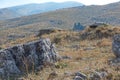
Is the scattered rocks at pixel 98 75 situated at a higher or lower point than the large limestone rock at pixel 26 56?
higher

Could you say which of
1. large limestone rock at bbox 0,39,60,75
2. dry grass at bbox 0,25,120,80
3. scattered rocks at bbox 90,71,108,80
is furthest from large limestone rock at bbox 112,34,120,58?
scattered rocks at bbox 90,71,108,80

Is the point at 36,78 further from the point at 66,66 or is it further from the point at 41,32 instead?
the point at 41,32

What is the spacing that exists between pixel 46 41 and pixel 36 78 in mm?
4131

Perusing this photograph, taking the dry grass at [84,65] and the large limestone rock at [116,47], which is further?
the large limestone rock at [116,47]

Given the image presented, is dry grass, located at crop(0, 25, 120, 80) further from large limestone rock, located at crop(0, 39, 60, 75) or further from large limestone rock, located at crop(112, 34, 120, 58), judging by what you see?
large limestone rock, located at crop(0, 39, 60, 75)

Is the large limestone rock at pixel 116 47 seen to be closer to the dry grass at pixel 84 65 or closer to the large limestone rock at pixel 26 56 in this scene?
the dry grass at pixel 84 65

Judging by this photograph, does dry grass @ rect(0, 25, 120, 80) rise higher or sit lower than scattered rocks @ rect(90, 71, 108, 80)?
lower

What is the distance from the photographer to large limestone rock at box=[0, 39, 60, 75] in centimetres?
1526

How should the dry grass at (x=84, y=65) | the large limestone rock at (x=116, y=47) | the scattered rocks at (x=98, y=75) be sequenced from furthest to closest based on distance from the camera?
the large limestone rock at (x=116, y=47)
the dry grass at (x=84, y=65)
the scattered rocks at (x=98, y=75)

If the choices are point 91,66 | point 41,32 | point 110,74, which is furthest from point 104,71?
point 41,32

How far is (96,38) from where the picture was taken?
2827cm

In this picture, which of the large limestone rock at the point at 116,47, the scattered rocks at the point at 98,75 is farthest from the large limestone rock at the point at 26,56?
the scattered rocks at the point at 98,75

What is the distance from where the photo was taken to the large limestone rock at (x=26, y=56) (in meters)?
15.3

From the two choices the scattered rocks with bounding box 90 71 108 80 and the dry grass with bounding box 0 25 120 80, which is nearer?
the scattered rocks with bounding box 90 71 108 80
